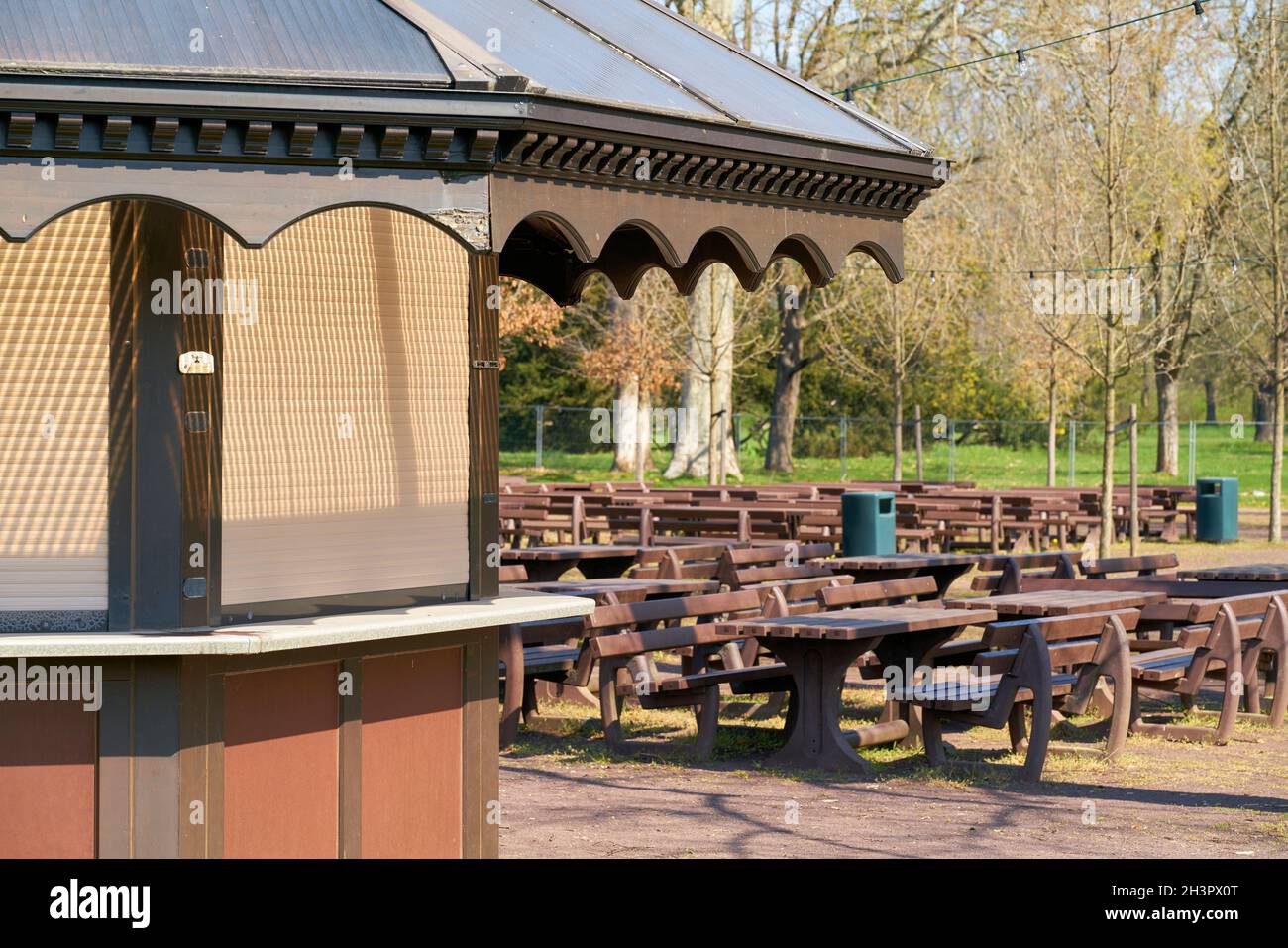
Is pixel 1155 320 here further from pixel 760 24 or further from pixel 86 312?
pixel 86 312

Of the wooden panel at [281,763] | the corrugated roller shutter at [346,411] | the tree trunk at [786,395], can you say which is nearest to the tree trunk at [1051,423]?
the tree trunk at [786,395]

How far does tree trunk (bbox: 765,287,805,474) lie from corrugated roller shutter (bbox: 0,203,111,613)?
36840 mm

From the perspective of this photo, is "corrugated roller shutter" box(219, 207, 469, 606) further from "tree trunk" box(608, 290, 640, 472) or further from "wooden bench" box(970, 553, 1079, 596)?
"tree trunk" box(608, 290, 640, 472)

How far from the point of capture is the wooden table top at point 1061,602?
10297mm

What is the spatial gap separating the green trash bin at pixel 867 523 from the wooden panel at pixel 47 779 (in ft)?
50.2

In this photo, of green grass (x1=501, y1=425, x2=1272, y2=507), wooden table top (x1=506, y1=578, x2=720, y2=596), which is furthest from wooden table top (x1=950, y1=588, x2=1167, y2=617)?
green grass (x1=501, y1=425, x2=1272, y2=507)

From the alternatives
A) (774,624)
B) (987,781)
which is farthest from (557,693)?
(987,781)

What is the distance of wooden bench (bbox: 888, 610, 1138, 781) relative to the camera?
30.0ft

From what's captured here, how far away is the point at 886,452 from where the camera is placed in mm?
49688

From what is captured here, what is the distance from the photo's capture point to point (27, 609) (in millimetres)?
5293

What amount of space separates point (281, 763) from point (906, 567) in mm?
8503

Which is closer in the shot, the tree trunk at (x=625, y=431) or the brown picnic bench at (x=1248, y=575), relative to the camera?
the brown picnic bench at (x=1248, y=575)

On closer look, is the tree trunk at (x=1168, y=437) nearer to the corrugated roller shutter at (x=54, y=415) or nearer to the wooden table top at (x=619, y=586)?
the wooden table top at (x=619, y=586)

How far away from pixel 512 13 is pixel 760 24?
2932cm
